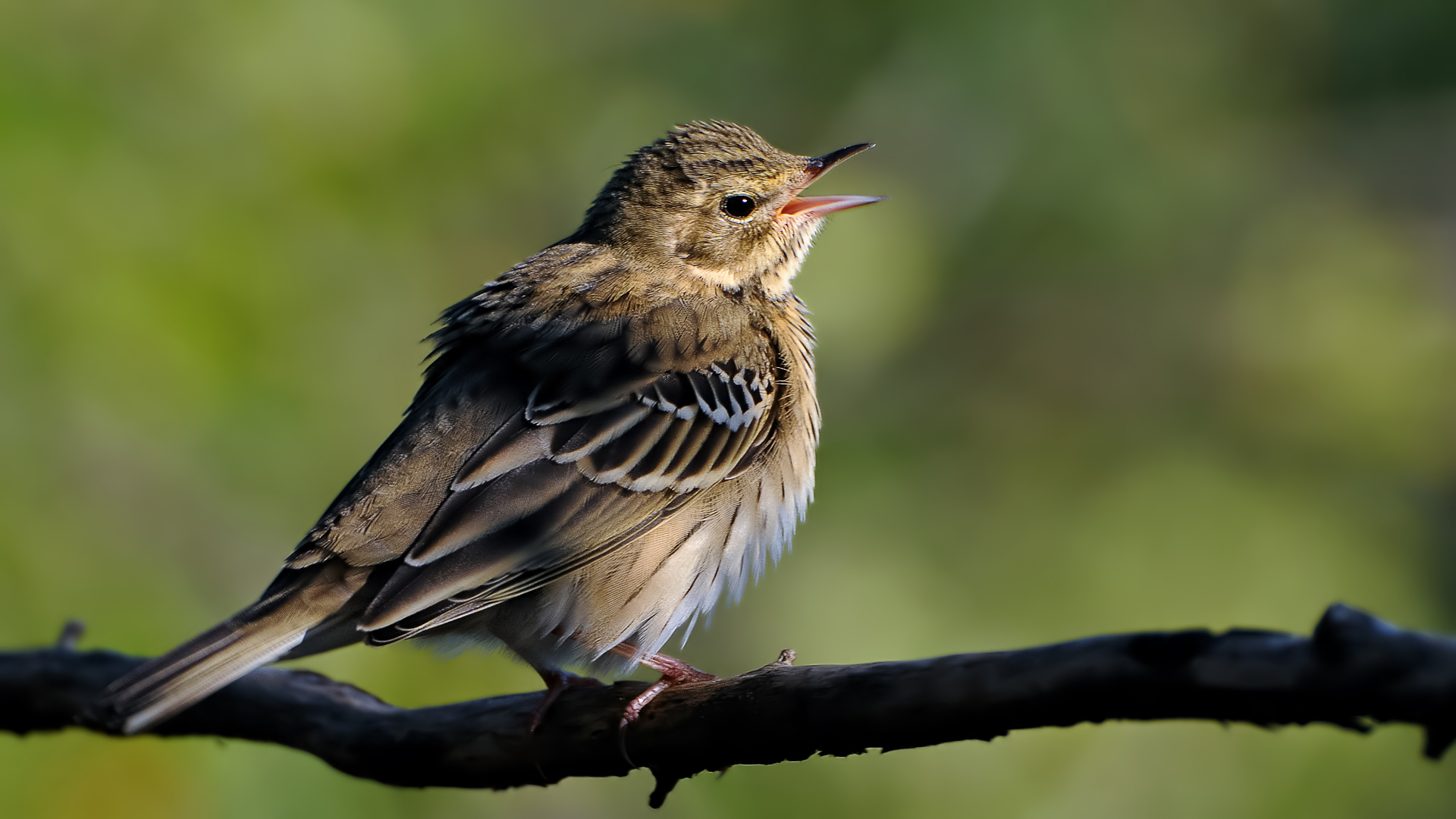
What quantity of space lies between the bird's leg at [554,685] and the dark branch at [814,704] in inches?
1.2

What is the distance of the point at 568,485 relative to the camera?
4531 mm

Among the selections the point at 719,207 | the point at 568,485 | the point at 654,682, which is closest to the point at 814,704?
the point at 654,682

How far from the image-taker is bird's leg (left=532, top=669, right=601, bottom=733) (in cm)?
396

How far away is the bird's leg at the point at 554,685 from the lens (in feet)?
13.0

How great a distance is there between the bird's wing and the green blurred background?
1794 millimetres

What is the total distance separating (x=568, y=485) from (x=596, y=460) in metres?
0.16

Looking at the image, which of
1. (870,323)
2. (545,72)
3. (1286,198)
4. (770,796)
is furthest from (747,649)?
(1286,198)

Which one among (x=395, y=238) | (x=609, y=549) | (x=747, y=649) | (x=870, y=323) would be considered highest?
(x=870, y=323)

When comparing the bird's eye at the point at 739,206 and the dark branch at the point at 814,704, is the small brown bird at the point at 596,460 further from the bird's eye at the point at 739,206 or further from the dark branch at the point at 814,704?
the dark branch at the point at 814,704

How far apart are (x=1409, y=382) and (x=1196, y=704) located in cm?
595

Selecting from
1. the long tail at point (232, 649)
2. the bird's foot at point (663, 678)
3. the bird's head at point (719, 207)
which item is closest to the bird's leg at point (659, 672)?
the bird's foot at point (663, 678)

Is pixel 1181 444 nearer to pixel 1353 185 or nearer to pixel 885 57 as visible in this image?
pixel 1353 185

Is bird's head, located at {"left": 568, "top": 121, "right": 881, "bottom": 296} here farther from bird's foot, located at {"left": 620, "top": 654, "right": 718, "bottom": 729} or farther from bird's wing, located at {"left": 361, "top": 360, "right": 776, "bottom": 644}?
bird's foot, located at {"left": 620, "top": 654, "right": 718, "bottom": 729}

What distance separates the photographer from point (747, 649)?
7375mm
